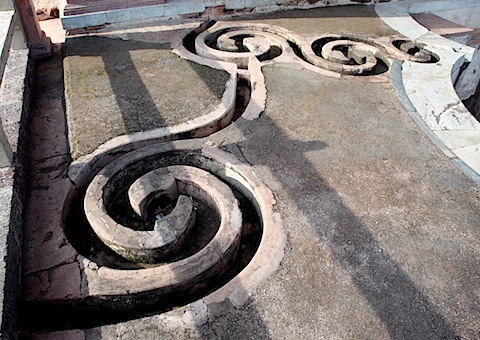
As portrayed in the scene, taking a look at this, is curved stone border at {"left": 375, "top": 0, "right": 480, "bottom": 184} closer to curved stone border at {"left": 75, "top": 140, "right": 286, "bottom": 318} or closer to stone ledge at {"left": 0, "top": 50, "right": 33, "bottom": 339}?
curved stone border at {"left": 75, "top": 140, "right": 286, "bottom": 318}

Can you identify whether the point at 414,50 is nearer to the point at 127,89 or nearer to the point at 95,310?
Answer: the point at 127,89

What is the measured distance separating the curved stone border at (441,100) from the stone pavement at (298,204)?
0.37ft

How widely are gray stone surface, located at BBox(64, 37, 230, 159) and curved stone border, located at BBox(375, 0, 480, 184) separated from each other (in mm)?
2290

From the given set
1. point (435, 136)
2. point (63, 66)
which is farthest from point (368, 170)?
point (63, 66)

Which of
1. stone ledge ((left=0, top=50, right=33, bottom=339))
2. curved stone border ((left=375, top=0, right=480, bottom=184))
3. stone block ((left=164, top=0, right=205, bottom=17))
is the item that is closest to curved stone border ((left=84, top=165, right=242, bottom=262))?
stone ledge ((left=0, top=50, right=33, bottom=339))

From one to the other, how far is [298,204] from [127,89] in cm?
268

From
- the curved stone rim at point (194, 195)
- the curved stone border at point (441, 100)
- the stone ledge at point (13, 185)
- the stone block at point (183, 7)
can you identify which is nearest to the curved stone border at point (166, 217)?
the curved stone rim at point (194, 195)

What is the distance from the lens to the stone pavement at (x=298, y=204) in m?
2.48

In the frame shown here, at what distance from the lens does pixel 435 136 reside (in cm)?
399

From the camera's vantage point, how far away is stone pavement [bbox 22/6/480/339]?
8.15ft

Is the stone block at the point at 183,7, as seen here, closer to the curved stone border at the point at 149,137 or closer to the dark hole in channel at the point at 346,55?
the dark hole in channel at the point at 346,55

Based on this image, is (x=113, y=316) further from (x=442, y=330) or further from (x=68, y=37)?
(x=68, y=37)

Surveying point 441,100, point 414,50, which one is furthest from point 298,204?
point 414,50

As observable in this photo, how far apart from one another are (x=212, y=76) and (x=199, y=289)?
303 centimetres
